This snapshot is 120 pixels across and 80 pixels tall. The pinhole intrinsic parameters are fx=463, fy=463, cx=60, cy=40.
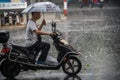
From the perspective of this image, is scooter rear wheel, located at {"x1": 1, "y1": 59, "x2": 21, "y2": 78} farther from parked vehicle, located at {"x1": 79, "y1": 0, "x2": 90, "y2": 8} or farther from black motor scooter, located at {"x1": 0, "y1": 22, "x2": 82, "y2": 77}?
parked vehicle, located at {"x1": 79, "y1": 0, "x2": 90, "y2": 8}

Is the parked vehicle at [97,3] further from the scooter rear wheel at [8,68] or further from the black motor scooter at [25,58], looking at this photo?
the scooter rear wheel at [8,68]

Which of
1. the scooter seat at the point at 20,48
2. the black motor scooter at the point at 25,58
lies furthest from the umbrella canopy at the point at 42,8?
the scooter seat at the point at 20,48

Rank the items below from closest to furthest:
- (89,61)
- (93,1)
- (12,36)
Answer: (89,61) < (12,36) < (93,1)

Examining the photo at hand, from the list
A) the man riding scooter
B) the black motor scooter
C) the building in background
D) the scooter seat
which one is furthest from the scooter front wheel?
the building in background

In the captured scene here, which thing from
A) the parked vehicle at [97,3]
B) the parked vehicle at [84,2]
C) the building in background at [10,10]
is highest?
the building in background at [10,10]

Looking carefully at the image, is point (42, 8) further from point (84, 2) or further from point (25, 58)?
point (84, 2)

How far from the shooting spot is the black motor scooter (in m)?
10.3

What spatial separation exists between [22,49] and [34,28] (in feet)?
1.78

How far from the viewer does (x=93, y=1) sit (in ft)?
147

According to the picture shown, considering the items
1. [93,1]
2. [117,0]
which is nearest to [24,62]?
[93,1]

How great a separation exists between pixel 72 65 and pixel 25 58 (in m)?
1.07

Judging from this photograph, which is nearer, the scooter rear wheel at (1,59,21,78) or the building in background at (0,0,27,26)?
the scooter rear wheel at (1,59,21,78)

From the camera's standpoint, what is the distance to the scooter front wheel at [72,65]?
1051 cm

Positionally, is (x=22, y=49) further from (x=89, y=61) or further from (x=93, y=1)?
(x=93, y=1)
